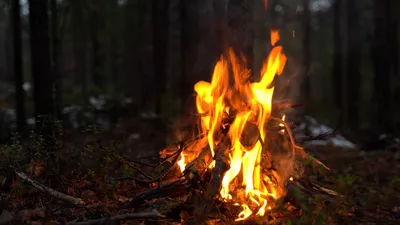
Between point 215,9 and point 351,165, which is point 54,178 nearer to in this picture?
point 215,9

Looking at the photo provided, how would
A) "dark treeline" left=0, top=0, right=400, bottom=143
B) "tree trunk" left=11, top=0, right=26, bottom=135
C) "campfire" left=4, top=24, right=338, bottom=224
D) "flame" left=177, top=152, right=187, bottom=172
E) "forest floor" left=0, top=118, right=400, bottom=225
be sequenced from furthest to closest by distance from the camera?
"tree trunk" left=11, top=0, right=26, bottom=135 → "dark treeline" left=0, top=0, right=400, bottom=143 → "flame" left=177, top=152, right=187, bottom=172 → "campfire" left=4, top=24, right=338, bottom=224 → "forest floor" left=0, top=118, right=400, bottom=225

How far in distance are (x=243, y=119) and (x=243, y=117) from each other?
2cm

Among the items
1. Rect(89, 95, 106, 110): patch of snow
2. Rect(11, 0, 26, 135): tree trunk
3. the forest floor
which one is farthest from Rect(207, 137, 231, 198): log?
Rect(89, 95, 106, 110): patch of snow

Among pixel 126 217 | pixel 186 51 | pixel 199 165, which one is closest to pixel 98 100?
pixel 186 51

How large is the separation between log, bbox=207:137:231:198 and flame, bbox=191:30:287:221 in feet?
0.24

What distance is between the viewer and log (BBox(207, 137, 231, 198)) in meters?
5.40

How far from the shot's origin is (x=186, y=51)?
35.7 ft

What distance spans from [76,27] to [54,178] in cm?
1644

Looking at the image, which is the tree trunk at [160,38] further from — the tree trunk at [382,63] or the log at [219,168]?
the log at [219,168]

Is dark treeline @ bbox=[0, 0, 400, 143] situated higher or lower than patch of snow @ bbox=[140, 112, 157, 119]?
higher

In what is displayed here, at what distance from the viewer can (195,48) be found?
9.57 m

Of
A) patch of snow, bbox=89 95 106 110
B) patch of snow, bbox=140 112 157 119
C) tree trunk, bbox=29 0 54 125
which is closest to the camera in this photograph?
tree trunk, bbox=29 0 54 125

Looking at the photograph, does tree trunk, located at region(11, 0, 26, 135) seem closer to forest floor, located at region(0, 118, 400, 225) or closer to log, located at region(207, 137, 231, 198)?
forest floor, located at region(0, 118, 400, 225)

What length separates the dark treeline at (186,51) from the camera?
9305 millimetres
